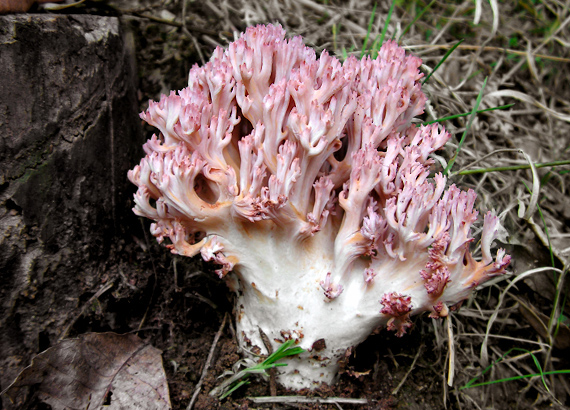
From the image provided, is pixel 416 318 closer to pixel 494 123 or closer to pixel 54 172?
pixel 494 123

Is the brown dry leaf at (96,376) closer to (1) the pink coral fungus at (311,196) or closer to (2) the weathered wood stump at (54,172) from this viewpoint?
(2) the weathered wood stump at (54,172)

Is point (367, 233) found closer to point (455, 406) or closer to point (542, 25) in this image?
point (455, 406)

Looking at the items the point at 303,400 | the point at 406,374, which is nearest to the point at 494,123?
the point at 406,374

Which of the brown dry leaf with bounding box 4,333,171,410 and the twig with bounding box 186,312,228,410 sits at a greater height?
the brown dry leaf with bounding box 4,333,171,410

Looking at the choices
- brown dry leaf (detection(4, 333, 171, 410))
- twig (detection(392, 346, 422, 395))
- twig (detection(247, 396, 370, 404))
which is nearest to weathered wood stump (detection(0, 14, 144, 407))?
brown dry leaf (detection(4, 333, 171, 410))

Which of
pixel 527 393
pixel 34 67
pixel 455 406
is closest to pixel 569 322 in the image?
pixel 527 393

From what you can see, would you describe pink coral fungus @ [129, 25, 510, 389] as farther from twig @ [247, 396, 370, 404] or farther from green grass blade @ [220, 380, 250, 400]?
green grass blade @ [220, 380, 250, 400]
